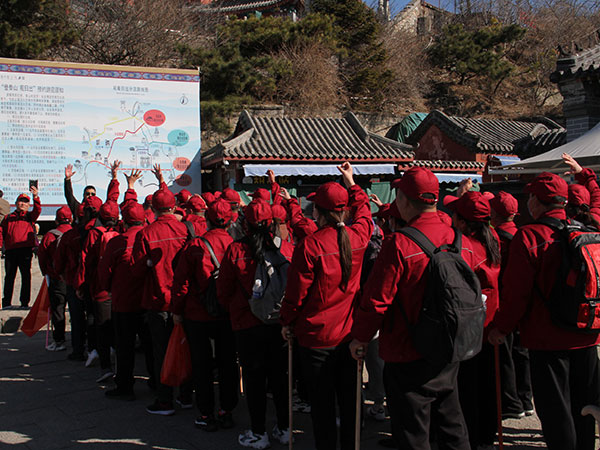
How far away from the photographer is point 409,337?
2963mm

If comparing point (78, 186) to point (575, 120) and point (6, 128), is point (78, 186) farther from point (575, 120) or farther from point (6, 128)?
point (575, 120)

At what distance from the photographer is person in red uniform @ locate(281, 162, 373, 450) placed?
3.60m

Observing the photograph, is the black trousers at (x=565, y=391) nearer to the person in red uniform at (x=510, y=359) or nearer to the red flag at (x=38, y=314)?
the person in red uniform at (x=510, y=359)

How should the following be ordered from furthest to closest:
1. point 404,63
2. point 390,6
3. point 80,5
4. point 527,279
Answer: point 390,6, point 404,63, point 80,5, point 527,279

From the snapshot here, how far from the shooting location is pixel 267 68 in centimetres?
2161

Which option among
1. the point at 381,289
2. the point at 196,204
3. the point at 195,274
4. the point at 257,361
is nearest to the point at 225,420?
the point at 257,361

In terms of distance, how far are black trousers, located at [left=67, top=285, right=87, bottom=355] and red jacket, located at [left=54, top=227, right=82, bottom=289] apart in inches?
9.2

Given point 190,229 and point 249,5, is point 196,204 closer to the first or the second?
point 190,229

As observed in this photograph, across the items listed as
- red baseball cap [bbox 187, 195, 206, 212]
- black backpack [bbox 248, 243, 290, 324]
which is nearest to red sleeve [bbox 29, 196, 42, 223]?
red baseball cap [bbox 187, 195, 206, 212]

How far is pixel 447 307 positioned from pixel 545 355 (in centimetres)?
102

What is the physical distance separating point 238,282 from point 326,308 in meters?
0.86

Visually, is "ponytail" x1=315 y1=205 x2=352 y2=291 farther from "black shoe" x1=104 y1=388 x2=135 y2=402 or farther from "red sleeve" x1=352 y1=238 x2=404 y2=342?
"black shoe" x1=104 y1=388 x2=135 y2=402

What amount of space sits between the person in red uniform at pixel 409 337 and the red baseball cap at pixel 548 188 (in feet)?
2.81

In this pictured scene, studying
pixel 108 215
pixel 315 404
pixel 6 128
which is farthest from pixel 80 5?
pixel 315 404
